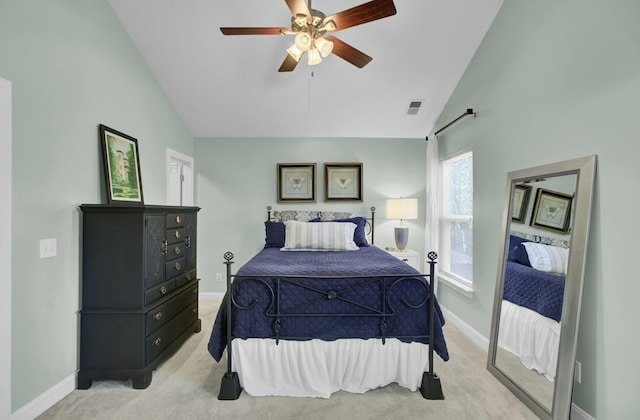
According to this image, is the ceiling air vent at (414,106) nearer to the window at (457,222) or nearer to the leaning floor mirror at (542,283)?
the window at (457,222)

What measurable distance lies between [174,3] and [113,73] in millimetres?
782

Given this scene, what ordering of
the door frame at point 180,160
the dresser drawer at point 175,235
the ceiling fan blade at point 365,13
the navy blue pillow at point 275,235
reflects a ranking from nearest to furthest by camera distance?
the ceiling fan blade at point 365,13 → the dresser drawer at point 175,235 → the door frame at point 180,160 → the navy blue pillow at point 275,235

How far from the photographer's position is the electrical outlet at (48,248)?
209 cm

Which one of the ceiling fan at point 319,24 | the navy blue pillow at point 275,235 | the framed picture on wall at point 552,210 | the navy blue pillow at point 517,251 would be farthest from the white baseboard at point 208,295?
the framed picture on wall at point 552,210

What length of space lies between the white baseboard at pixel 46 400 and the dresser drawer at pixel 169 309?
57 cm

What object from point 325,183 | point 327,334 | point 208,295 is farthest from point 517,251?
point 208,295

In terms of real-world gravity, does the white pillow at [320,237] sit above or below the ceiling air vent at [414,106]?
below

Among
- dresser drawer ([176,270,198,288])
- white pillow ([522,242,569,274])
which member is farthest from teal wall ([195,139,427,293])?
white pillow ([522,242,569,274])

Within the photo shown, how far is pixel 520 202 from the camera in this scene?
2.43 metres

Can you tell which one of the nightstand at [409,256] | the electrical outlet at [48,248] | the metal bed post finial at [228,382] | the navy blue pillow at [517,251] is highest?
the navy blue pillow at [517,251]

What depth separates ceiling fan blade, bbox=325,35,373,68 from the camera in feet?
7.76

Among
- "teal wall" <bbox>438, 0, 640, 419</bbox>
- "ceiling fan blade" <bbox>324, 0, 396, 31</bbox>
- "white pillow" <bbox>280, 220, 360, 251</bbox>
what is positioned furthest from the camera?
"white pillow" <bbox>280, 220, 360, 251</bbox>

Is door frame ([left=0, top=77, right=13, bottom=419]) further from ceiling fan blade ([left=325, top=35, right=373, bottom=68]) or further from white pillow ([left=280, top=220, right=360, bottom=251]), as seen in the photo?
white pillow ([left=280, top=220, right=360, bottom=251])

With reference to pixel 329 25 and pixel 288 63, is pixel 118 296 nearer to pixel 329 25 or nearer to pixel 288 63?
pixel 288 63
